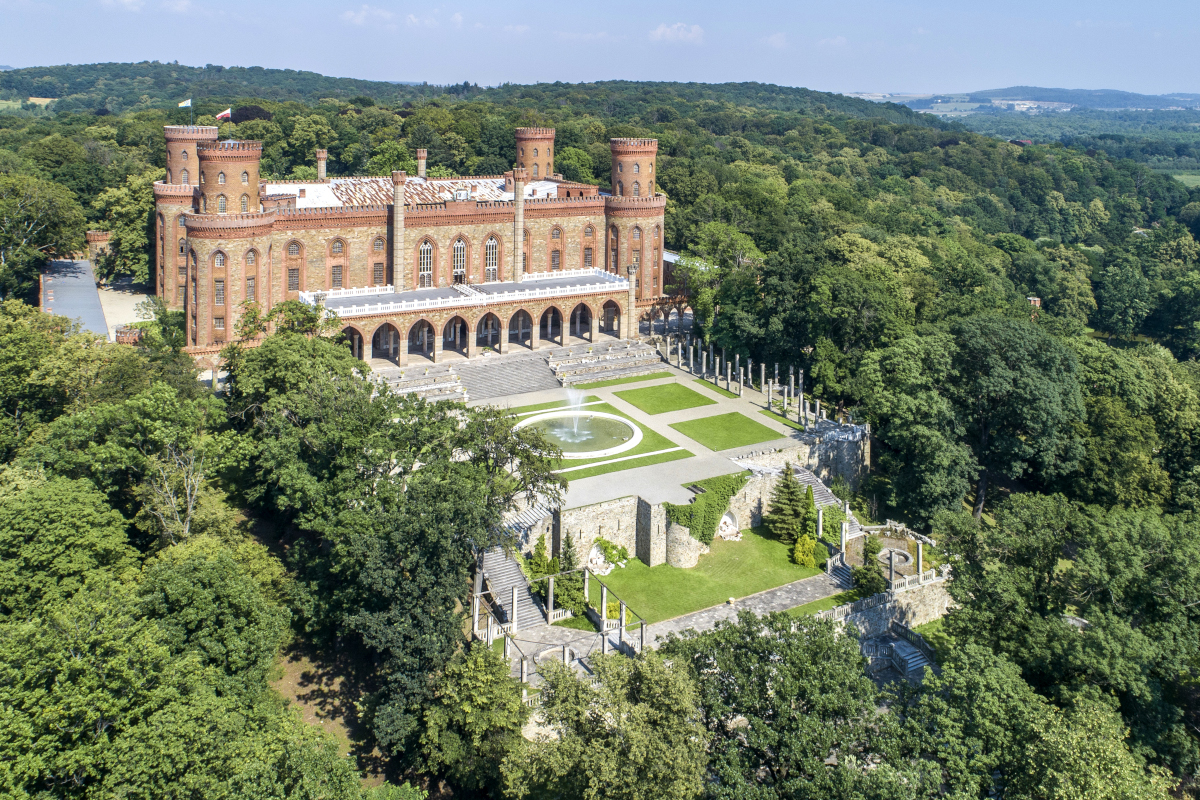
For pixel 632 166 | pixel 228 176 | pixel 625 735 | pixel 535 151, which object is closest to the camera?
pixel 625 735

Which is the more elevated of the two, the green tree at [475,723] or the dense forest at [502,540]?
the dense forest at [502,540]

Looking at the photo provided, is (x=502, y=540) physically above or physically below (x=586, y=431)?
below

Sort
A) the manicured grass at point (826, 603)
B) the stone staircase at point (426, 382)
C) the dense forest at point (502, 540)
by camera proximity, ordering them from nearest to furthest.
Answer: the dense forest at point (502, 540), the manicured grass at point (826, 603), the stone staircase at point (426, 382)

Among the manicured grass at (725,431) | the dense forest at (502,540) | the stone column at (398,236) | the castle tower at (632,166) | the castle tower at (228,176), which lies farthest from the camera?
the castle tower at (632,166)

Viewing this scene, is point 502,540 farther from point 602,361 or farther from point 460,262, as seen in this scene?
point 460,262

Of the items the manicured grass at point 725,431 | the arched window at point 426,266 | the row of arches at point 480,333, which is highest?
the arched window at point 426,266

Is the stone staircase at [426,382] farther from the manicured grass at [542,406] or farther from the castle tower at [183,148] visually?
the castle tower at [183,148]

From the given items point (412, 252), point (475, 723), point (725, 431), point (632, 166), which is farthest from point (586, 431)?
point (632, 166)

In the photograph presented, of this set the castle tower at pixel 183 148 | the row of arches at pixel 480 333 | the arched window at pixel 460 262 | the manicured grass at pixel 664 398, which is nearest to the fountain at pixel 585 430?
the manicured grass at pixel 664 398
